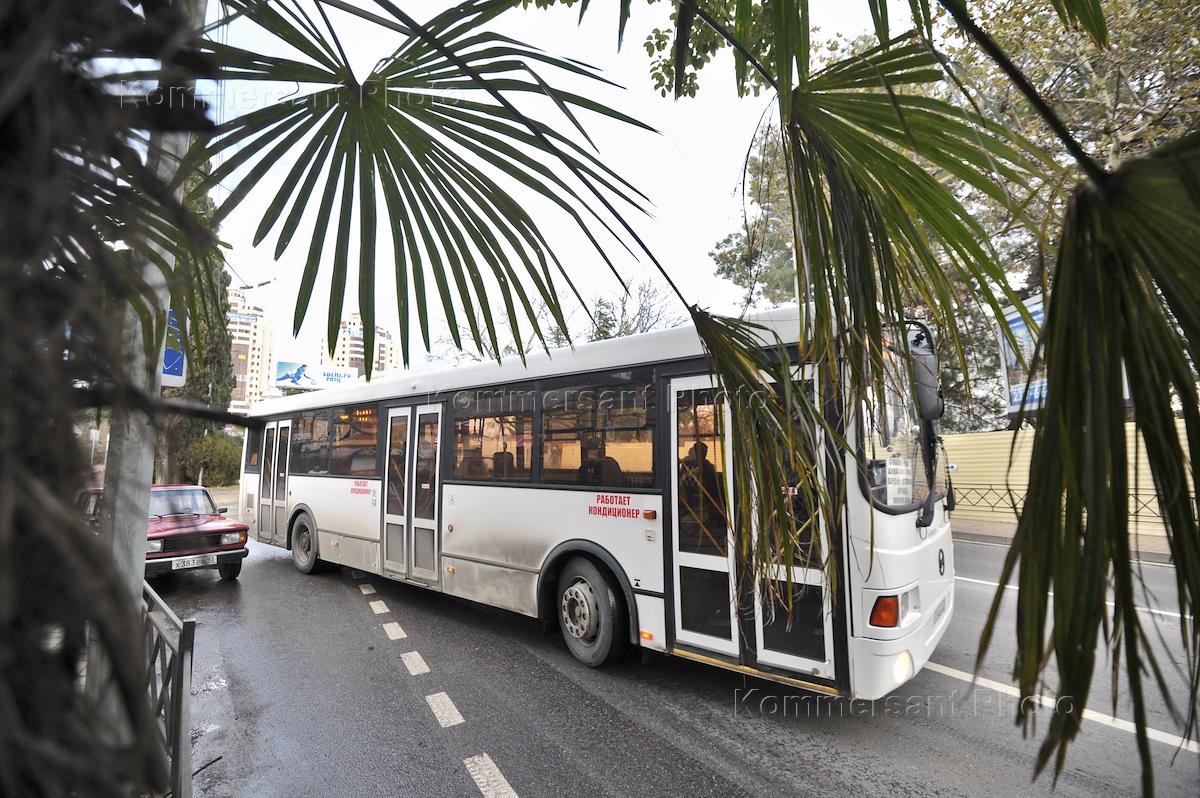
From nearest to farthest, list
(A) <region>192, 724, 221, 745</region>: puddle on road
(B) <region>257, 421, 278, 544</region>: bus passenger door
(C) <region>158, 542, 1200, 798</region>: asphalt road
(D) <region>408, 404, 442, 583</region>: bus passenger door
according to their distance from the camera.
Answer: (C) <region>158, 542, 1200, 798</region>: asphalt road → (A) <region>192, 724, 221, 745</region>: puddle on road → (D) <region>408, 404, 442, 583</region>: bus passenger door → (B) <region>257, 421, 278, 544</region>: bus passenger door

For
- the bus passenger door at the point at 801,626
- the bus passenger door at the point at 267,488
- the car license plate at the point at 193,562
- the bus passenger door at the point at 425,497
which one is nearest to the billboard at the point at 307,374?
the bus passenger door at the point at 267,488

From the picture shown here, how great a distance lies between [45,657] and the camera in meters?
0.33

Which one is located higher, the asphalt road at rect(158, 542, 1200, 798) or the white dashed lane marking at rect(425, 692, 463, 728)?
the white dashed lane marking at rect(425, 692, 463, 728)

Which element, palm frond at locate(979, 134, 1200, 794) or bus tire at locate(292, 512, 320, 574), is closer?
palm frond at locate(979, 134, 1200, 794)

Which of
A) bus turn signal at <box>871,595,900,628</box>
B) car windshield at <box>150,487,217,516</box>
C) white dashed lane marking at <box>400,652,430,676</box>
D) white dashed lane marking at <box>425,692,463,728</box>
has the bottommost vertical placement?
white dashed lane marking at <box>425,692,463,728</box>

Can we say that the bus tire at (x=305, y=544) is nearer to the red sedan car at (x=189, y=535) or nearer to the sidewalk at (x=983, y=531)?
the red sedan car at (x=189, y=535)

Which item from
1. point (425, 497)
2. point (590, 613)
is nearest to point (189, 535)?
point (425, 497)

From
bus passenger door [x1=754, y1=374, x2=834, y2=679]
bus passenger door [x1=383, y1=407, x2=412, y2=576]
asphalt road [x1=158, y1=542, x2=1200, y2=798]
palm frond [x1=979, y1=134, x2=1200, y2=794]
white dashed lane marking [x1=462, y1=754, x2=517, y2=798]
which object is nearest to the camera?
palm frond [x1=979, y1=134, x2=1200, y2=794]

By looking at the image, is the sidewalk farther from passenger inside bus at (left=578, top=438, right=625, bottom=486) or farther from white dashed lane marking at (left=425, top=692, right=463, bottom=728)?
white dashed lane marking at (left=425, top=692, right=463, bottom=728)

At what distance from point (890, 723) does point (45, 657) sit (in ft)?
15.5

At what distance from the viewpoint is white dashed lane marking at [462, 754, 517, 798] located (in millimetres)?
3125

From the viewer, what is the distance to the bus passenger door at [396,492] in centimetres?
675

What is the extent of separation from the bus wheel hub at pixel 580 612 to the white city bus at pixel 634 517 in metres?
0.01

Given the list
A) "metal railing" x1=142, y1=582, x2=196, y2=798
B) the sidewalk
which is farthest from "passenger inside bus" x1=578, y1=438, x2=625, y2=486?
the sidewalk
